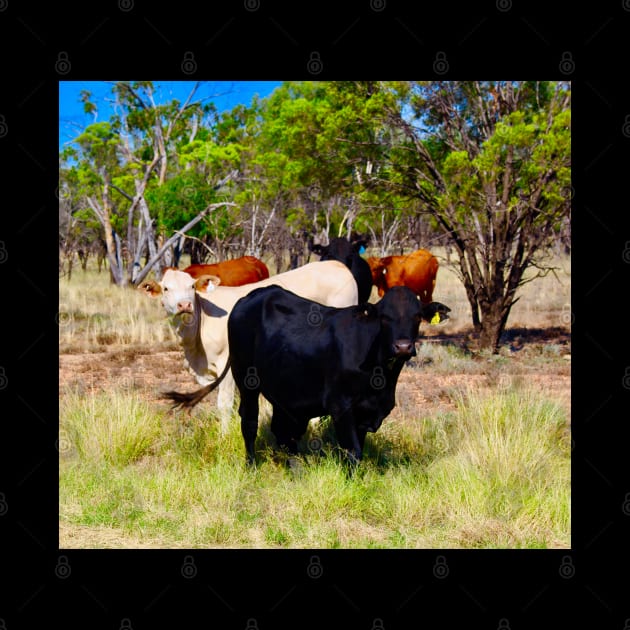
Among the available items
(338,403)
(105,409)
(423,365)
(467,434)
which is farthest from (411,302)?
(423,365)

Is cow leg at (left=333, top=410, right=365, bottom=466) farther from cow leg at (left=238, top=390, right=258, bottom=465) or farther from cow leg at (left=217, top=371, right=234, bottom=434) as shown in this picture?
cow leg at (left=217, top=371, right=234, bottom=434)

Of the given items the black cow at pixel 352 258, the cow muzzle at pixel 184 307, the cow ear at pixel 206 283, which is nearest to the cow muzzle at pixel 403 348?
the cow muzzle at pixel 184 307

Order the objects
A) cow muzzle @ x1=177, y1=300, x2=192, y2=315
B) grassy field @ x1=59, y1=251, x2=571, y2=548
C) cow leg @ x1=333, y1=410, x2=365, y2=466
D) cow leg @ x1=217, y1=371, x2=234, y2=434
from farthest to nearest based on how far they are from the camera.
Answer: cow muzzle @ x1=177, y1=300, x2=192, y2=315 < cow leg @ x1=217, y1=371, x2=234, y2=434 < cow leg @ x1=333, y1=410, x2=365, y2=466 < grassy field @ x1=59, y1=251, x2=571, y2=548

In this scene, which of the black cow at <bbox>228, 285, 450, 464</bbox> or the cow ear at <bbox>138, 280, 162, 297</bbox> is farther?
the cow ear at <bbox>138, 280, 162, 297</bbox>

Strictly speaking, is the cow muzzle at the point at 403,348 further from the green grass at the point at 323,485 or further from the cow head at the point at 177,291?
the cow head at the point at 177,291

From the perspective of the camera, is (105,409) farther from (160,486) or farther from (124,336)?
(124,336)

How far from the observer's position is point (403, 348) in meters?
4.88

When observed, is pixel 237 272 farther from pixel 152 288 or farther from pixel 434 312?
pixel 434 312

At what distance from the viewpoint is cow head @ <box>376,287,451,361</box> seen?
493 centimetres

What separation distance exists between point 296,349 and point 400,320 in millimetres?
1015

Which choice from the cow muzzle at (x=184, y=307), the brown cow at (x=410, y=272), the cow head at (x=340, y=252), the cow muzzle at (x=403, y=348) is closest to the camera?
the cow muzzle at (x=403, y=348)

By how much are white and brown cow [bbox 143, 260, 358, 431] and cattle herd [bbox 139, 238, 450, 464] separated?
0.03 ft

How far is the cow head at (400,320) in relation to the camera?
493 centimetres

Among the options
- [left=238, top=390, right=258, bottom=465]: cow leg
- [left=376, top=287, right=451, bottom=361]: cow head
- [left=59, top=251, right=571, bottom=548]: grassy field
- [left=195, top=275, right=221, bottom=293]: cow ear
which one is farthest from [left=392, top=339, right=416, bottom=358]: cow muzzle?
[left=195, top=275, right=221, bottom=293]: cow ear
